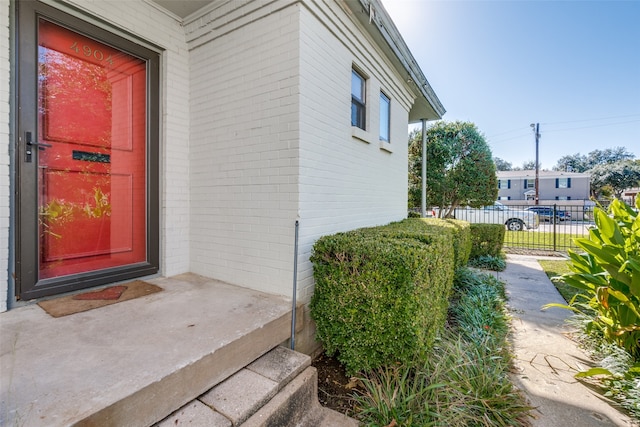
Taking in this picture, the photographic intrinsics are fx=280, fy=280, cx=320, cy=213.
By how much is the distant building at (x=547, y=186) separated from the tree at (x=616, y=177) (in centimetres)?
80

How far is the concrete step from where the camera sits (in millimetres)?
1504

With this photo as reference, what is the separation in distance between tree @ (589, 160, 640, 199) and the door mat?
124 feet

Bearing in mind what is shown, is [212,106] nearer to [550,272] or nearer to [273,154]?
[273,154]

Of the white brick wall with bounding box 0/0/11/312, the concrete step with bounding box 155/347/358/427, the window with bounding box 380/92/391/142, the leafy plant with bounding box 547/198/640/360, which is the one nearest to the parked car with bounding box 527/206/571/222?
the window with bounding box 380/92/391/142

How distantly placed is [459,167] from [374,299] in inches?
301

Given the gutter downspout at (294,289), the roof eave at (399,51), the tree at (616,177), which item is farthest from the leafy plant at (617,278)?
the tree at (616,177)

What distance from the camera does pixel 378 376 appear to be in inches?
94.0

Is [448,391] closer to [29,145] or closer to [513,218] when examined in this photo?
[29,145]

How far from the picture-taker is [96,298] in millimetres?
2586

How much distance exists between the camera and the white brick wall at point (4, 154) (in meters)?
2.24

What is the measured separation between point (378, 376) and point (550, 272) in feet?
18.8

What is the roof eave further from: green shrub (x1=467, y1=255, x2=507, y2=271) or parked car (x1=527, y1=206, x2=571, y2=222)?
parked car (x1=527, y1=206, x2=571, y2=222)

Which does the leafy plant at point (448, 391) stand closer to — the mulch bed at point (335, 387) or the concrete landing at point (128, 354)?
the mulch bed at point (335, 387)

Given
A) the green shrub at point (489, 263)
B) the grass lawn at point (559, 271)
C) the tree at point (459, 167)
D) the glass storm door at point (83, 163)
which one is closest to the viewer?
the glass storm door at point (83, 163)
